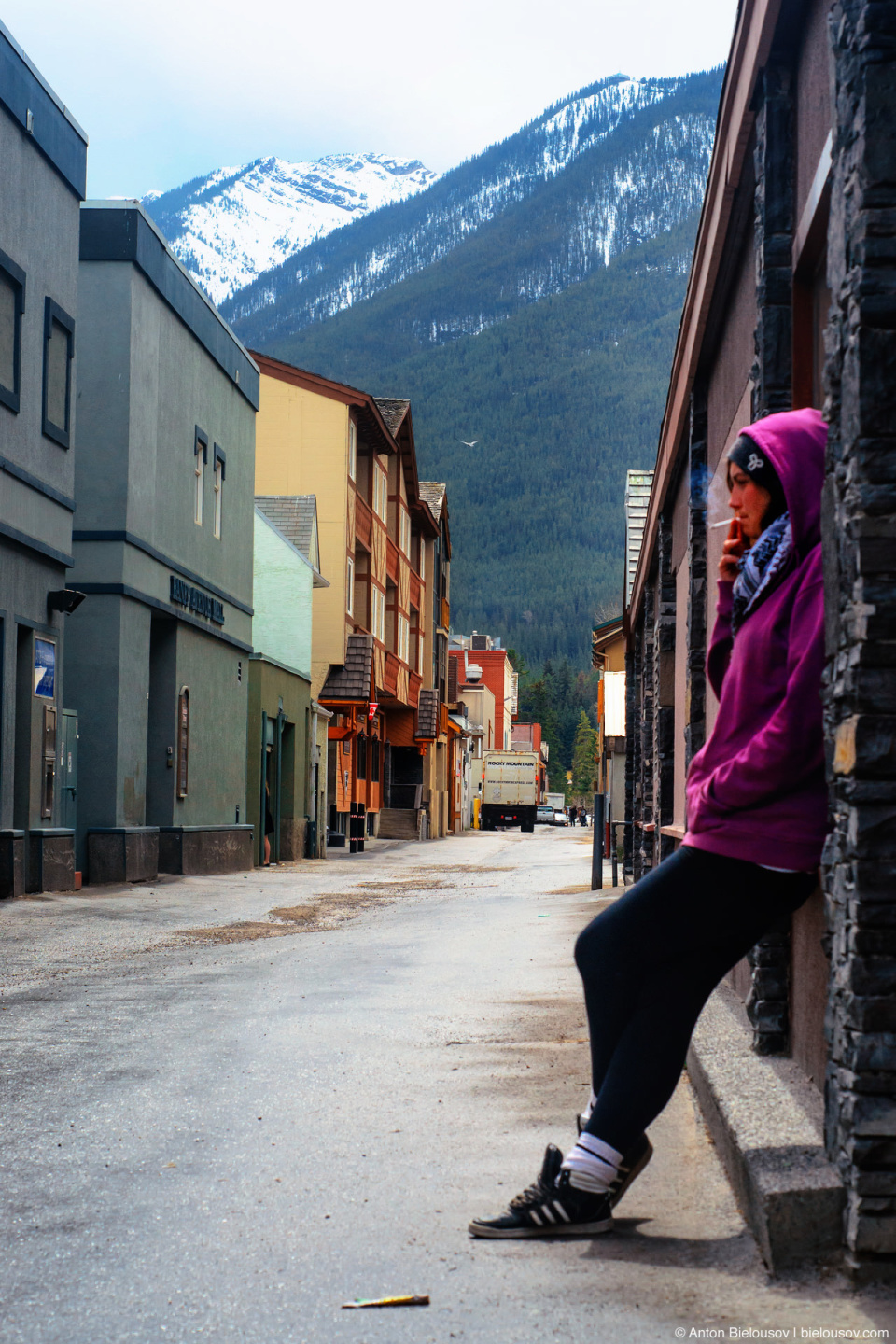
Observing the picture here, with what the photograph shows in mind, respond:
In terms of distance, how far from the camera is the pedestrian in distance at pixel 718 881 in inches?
126

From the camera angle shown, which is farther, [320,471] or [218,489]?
[320,471]

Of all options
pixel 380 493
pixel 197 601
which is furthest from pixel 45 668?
pixel 380 493

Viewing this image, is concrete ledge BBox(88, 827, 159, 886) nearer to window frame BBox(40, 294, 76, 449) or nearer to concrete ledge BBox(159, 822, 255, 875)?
concrete ledge BBox(159, 822, 255, 875)

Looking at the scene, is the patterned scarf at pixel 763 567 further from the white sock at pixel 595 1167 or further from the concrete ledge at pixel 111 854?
the concrete ledge at pixel 111 854

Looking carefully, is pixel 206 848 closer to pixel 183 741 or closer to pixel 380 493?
pixel 183 741

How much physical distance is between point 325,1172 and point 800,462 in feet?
7.29

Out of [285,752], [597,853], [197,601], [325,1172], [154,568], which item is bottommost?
[325,1172]

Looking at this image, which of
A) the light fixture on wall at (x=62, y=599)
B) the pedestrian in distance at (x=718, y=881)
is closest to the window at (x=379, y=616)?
the light fixture on wall at (x=62, y=599)

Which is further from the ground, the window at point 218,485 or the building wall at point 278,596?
the window at point 218,485

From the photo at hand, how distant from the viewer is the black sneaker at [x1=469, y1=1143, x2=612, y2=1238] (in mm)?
3332

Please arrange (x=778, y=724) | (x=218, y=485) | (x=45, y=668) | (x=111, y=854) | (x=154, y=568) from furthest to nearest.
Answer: (x=218, y=485), (x=154, y=568), (x=111, y=854), (x=45, y=668), (x=778, y=724)

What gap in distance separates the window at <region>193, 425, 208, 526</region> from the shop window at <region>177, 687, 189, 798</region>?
8.34 feet

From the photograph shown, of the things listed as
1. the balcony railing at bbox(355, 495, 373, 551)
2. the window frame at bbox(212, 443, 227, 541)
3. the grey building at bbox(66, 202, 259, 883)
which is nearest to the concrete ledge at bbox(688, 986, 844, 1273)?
the grey building at bbox(66, 202, 259, 883)

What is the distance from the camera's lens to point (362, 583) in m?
38.0
